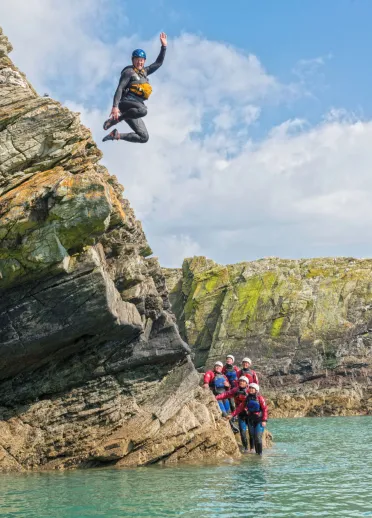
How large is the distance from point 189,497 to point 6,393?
10044mm

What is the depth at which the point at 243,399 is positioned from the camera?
1016 inches

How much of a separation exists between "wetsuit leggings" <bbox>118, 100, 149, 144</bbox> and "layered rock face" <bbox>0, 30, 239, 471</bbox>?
5.36ft

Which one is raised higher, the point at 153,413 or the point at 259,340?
the point at 259,340

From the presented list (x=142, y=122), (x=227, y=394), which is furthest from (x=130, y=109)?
(x=227, y=394)

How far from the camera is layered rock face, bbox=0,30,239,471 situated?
2044cm

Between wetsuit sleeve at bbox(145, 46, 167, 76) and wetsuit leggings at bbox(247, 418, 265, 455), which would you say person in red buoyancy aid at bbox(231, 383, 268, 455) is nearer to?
wetsuit leggings at bbox(247, 418, 265, 455)

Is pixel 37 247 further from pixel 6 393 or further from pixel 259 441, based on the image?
pixel 259 441

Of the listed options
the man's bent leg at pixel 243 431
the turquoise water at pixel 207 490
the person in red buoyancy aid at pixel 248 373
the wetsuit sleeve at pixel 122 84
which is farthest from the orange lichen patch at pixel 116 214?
the man's bent leg at pixel 243 431

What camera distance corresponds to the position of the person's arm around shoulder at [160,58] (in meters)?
23.0

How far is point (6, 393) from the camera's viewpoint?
913 inches

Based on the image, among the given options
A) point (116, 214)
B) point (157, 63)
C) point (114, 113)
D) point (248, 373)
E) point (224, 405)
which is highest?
point (157, 63)

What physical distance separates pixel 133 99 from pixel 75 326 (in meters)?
8.49

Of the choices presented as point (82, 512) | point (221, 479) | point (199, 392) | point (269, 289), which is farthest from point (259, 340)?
point (82, 512)

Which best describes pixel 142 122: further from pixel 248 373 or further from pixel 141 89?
pixel 248 373
